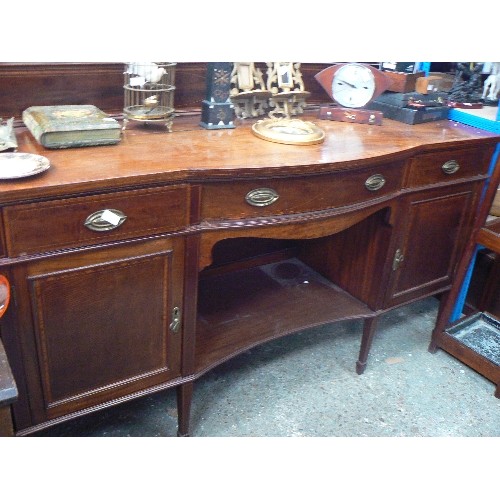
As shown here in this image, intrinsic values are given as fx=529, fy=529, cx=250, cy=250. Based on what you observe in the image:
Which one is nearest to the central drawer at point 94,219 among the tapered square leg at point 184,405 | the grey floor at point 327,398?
the tapered square leg at point 184,405

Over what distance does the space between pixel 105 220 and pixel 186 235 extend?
17 centimetres

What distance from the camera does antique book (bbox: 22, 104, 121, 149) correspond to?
3.24 ft

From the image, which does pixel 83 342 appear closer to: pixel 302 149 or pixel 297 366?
pixel 302 149

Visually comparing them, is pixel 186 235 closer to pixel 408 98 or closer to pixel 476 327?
pixel 408 98

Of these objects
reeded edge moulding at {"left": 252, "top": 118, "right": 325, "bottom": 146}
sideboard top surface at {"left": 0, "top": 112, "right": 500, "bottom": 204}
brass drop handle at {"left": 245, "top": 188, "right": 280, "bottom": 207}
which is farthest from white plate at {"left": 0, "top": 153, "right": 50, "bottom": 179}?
reeded edge moulding at {"left": 252, "top": 118, "right": 325, "bottom": 146}

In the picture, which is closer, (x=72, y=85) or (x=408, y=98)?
(x=72, y=85)

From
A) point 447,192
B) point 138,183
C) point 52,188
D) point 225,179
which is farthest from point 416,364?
point 52,188

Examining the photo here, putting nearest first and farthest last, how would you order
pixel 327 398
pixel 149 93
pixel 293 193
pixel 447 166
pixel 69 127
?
pixel 69 127 < pixel 293 193 < pixel 149 93 < pixel 447 166 < pixel 327 398

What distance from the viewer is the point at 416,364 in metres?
1.70

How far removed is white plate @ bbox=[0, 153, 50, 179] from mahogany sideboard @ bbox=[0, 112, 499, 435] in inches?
0.6

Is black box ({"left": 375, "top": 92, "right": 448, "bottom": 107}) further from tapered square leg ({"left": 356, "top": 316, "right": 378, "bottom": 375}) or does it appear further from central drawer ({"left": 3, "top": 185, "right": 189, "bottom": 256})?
central drawer ({"left": 3, "top": 185, "right": 189, "bottom": 256})

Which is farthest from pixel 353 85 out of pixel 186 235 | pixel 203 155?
pixel 186 235

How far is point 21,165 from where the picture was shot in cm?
88

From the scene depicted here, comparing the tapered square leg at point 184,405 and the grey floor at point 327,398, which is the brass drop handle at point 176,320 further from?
the grey floor at point 327,398
